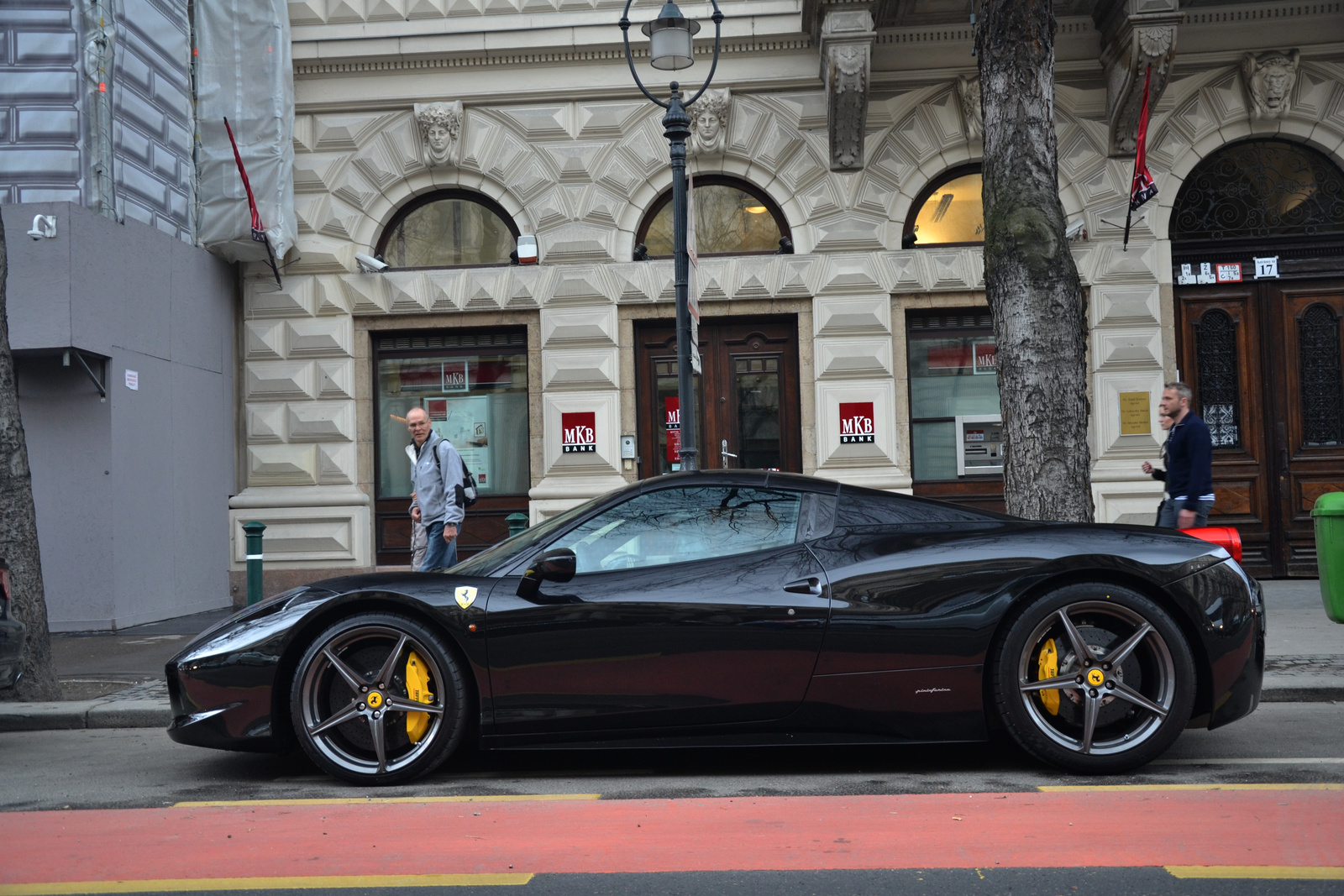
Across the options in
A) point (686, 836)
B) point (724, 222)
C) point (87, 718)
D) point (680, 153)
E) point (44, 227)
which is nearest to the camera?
point (686, 836)

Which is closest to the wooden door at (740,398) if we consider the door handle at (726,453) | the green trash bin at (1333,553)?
the door handle at (726,453)

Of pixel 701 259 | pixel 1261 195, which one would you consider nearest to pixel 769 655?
pixel 701 259

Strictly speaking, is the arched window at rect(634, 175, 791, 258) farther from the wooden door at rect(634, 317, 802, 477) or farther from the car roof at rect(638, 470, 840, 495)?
the car roof at rect(638, 470, 840, 495)

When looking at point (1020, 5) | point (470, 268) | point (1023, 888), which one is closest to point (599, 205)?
point (470, 268)

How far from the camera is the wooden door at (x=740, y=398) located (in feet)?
42.6

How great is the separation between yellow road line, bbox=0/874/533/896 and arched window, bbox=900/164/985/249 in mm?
10436

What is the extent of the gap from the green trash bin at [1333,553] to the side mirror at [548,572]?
5.86 metres

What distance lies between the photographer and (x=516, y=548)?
16.5 feet

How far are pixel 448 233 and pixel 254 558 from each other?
180 inches

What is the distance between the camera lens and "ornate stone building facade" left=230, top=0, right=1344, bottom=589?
41.0 feet

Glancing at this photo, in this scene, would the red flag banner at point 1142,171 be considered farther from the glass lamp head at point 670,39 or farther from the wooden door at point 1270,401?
the glass lamp head at point 670,39

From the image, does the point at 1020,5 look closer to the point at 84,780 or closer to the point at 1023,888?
the point at 1023,888

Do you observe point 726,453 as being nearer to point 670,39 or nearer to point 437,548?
point 437,548

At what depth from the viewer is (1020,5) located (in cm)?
786
